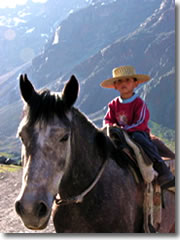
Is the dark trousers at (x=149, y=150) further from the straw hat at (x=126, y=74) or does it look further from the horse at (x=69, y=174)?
the straw hat at (x=126, y=74)

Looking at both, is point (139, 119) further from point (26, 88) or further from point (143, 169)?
point (26, 88)

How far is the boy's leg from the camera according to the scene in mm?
→ 4094

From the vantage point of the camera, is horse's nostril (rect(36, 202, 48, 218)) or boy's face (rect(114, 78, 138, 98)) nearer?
horse's nostril (rect(36, 202, 48, 218))

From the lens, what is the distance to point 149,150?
409 cm

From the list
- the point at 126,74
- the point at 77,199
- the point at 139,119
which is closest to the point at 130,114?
the point at 139,119

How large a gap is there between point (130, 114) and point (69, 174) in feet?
4.95

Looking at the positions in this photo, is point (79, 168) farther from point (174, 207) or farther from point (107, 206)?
point (174, 207)

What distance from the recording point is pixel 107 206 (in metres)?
3.38

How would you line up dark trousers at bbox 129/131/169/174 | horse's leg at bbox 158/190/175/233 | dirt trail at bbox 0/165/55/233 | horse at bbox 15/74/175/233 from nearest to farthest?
1. horse at bbox 15/74/175/233
2. dark trousers at bbox 129/131/169/174
3. horse's leg at bbox 158/190/175/233
4. dirt trail at bbox 0/165/55/233

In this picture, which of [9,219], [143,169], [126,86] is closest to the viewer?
[143,169]

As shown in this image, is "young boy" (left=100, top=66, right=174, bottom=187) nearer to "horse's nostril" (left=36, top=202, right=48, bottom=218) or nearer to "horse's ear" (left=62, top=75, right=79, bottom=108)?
"horse's ear" (left=62, top=75, right=79, bottom=108)

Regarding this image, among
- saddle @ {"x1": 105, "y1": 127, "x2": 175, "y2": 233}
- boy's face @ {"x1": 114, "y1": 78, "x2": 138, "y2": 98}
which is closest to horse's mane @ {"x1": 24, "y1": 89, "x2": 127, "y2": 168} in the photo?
saddle @ {"x1": 105, "y1": 127, "x2": 175, "y2": 233}

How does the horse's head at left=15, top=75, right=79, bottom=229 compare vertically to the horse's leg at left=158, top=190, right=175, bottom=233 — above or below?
above

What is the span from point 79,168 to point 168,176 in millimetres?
1589
